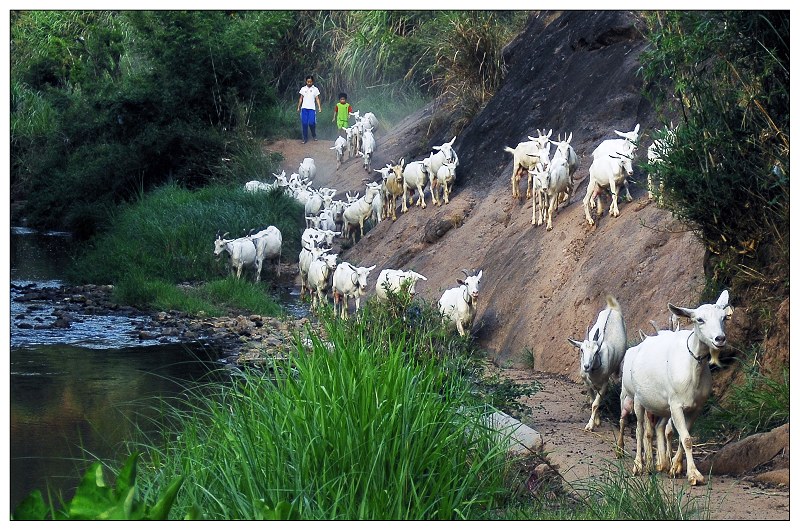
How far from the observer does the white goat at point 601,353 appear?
31.2 ft

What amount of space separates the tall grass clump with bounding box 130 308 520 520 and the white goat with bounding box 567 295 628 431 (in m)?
2.02

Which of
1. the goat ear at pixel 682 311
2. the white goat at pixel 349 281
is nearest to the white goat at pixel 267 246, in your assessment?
the white goat at pixel 349 281

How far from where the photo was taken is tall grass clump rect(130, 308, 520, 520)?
653cm

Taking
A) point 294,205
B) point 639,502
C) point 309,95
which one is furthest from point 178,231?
point 639,502

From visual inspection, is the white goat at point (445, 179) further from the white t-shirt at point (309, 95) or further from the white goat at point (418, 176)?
the white t-shirt at point (309, 95)

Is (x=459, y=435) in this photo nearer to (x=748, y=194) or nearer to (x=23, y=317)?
(x=748, y=194)

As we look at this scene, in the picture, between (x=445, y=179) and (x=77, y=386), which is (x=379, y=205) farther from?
(x=77, y=386)

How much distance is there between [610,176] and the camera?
1373 cm

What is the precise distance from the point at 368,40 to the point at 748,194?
23.0m

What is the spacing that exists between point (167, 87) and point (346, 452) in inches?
898

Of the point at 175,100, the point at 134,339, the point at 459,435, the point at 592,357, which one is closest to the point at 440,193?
the point at 134,339

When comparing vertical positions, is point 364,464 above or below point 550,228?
below

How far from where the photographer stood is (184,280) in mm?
20391

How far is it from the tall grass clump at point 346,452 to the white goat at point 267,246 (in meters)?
12.5
